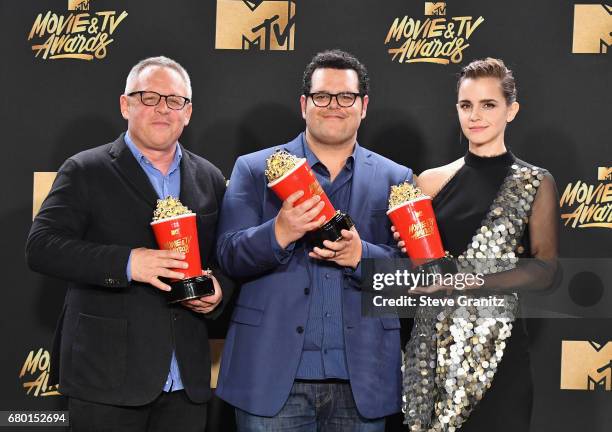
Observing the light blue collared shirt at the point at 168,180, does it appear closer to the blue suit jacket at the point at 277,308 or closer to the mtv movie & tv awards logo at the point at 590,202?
the blue suit jacket at the point at 277,308

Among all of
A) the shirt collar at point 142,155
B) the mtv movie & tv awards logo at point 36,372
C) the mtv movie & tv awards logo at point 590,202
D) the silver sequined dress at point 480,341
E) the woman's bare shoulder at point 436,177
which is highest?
the shirt collar at point 142,155

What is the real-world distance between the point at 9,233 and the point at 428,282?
206 cm

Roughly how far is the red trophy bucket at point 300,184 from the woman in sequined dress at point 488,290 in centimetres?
51

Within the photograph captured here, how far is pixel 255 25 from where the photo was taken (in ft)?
11.8

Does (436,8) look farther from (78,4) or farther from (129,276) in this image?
(129,276)

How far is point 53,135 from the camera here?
3.61m

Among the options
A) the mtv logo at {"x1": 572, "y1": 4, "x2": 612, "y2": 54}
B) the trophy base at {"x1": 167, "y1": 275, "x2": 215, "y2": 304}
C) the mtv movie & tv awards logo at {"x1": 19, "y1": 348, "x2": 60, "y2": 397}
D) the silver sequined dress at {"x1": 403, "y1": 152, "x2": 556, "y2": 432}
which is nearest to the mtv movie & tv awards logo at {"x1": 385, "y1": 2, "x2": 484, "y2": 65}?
the mtv logo at {"x1": 572, "y1": 4, "x2": 612, "y2": 54}

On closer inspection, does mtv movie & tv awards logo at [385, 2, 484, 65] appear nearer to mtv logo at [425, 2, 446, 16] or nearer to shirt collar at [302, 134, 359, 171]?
mtv logo at [425, 2, 446, 16]

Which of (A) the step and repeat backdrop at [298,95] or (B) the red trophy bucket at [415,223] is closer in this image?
(B) the red trophy bucket at [415,223]

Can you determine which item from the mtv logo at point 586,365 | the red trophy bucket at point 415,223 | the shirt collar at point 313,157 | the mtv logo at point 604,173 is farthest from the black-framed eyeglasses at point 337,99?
the mtv logo at point 586,365

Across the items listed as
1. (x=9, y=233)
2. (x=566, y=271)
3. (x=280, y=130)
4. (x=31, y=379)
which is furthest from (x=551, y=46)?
(x=31, y=379)

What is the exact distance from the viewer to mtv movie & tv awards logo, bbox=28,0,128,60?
141 inches

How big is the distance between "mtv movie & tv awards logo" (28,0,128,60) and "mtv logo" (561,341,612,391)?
8.58 feet

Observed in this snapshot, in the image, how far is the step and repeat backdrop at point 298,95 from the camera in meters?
3.50
